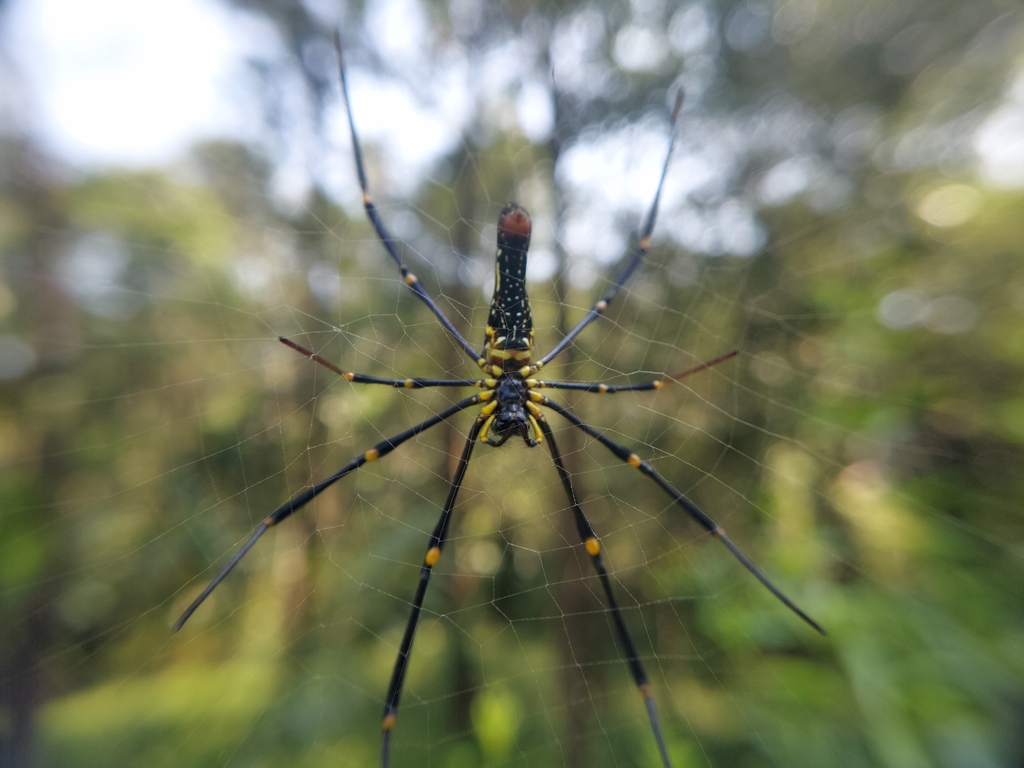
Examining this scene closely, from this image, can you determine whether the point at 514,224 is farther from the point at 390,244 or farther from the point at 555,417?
the point at 555,417

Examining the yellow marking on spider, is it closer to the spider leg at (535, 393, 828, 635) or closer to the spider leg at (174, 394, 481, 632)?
the spider leg at (535, 393, 828, 635)

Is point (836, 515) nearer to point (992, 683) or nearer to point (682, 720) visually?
point (992, 683)

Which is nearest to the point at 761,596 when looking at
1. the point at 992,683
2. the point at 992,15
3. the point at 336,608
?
the point at 992,683

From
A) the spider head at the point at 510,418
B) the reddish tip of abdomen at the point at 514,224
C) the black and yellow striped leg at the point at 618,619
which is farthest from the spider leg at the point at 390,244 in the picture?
the black and yellow striped leg at the point at 618,619

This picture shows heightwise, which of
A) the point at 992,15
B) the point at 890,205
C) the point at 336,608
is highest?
the point at 992,15

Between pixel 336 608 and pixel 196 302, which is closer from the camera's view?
pixel 336 608

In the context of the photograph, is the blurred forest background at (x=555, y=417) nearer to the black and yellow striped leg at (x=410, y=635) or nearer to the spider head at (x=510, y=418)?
the spider head at (x=510, y=418)

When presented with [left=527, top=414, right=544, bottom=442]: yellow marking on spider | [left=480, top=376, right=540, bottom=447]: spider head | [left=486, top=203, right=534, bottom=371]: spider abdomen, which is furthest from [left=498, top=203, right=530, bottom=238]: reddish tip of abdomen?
A: [left=527, top=414, right=544, bottom=442]: yellow marking on spider
